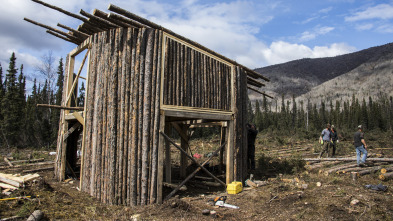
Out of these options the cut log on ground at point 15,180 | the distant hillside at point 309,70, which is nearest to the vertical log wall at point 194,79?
the cut log on ground at point 15,180

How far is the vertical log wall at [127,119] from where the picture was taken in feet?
24.2

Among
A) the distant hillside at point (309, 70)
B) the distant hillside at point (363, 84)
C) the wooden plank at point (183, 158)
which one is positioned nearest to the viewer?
the wooden plank at point (183, 158)

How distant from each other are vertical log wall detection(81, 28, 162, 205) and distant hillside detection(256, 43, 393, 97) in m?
128

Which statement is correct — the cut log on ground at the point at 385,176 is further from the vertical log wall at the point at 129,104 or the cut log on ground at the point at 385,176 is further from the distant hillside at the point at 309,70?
the distant hillside at the point at 309,70

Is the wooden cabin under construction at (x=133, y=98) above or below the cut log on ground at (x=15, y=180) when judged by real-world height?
above

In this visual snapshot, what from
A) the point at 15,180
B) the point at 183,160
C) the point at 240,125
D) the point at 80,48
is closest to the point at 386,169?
the point at 240,125

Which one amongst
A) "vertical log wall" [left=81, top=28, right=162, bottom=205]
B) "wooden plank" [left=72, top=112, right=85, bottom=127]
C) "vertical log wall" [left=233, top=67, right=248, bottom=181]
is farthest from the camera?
"vertical log wall" [left=233, top=67, right=248, bottom=181]

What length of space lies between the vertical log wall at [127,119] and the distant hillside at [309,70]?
128m

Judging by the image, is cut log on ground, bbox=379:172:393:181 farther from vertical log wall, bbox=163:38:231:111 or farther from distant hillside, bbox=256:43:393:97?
distant hillside, bbox=256:43:393:97

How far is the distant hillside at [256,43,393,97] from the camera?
446ft

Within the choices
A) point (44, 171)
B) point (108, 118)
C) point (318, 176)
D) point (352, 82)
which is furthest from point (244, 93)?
point (352, 82)

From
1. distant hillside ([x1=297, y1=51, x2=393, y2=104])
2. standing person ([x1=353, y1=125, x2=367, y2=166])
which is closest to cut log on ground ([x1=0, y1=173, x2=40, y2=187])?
standing person ([x1=353, y1=125, x2=367, y2=166])

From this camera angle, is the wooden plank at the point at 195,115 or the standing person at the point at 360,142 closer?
the wooden plank at the point at 195,115

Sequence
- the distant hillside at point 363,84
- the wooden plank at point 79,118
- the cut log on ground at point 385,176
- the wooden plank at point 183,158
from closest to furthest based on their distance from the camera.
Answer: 1. the wooden plank at point 79,118
2. the cut log on ground at point 385,176
3. the wooden plank at point 183,158
4. the distant hillside at point 363,84
